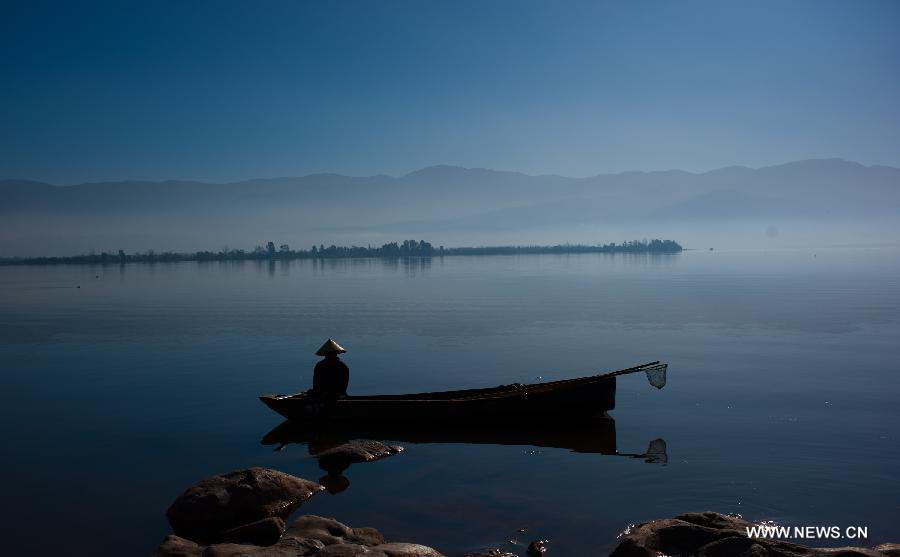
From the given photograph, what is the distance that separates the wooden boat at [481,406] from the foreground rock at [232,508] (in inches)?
212

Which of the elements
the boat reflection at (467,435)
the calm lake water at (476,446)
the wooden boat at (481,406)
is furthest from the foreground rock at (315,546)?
the wooden boat at (481,406)

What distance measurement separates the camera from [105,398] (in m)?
22.5

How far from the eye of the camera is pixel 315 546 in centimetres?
988

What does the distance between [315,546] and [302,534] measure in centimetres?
63

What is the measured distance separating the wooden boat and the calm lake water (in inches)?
39.7

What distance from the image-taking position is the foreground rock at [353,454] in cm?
1511

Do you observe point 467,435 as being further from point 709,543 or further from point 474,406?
point 709,543

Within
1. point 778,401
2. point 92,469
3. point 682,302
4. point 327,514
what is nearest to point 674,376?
point 778,401

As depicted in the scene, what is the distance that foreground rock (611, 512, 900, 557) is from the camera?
905 cm

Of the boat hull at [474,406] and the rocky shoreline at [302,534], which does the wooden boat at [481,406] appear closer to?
the boat hull at [474,406]

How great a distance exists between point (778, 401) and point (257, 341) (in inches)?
926

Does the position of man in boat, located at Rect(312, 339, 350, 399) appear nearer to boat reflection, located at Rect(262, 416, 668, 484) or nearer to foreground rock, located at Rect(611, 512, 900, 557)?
boat reflection, located at Rect(262, 416, 668, 484)

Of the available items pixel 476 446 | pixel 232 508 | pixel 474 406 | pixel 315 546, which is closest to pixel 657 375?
pixel 474 406

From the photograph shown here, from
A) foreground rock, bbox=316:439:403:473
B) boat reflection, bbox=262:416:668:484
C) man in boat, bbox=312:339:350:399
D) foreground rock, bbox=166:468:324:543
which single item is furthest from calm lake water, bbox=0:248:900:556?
man in boat, bbox=312:339:350:399
